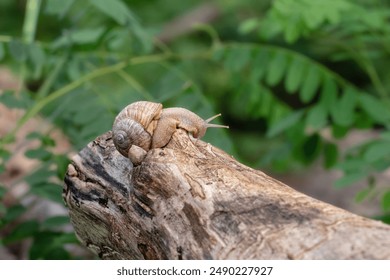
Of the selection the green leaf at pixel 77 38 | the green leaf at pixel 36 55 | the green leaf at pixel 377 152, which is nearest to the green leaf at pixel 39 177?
the green leaf at pixel 36 55

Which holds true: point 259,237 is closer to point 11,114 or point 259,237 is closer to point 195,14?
point 11,114

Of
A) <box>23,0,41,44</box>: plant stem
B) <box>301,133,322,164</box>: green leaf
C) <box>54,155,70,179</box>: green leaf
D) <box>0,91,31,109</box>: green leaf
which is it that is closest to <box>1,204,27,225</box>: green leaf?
<box>54,155,70,179</box>: green leaf

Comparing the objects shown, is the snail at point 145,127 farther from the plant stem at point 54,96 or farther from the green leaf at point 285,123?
the green leaf at point 285,123

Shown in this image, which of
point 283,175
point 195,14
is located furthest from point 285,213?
point 195,14

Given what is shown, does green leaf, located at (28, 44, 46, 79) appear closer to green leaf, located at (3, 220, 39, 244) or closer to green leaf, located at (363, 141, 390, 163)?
green leaf, located at (3, 220, 39, 244)

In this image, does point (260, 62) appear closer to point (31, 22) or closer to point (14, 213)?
point (31, 22)

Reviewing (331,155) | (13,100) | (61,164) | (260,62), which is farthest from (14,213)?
(331,155)
